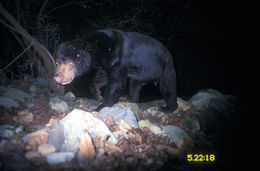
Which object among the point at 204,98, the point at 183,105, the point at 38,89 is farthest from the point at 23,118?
the point at 204,98

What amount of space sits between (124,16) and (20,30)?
9.57 ft

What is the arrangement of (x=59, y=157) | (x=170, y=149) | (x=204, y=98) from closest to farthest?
(x=59, y=157), (x=170, y=149), (x=204, y=98)

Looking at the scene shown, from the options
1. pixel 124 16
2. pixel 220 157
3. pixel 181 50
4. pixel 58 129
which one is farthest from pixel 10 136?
pixel 181 50

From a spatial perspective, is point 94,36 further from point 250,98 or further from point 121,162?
Result: point 250,98

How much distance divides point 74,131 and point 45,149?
17.2 inches

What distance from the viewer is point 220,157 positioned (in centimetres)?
332

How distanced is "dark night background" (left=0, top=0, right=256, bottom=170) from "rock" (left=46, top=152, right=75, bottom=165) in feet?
11.4

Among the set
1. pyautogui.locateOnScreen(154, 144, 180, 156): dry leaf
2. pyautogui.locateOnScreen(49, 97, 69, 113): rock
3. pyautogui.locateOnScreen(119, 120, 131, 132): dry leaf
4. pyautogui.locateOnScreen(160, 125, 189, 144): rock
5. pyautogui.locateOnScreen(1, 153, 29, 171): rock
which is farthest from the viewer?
pyautogui.locateOnScreen(49, 97, 69, 113): rock

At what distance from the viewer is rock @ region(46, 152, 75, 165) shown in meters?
2.34

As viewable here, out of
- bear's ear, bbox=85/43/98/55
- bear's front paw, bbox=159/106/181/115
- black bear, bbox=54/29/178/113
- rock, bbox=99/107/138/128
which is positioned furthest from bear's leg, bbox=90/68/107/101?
bear's front paw, bbox=159/106/181/115

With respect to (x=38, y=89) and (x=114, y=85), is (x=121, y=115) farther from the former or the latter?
(x=38, y=89)

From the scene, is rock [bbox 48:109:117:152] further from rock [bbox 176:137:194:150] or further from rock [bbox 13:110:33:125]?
rock [bbox 176:137:194:150]

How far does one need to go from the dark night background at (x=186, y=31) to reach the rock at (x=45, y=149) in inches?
132

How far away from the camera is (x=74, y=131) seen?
272cm
